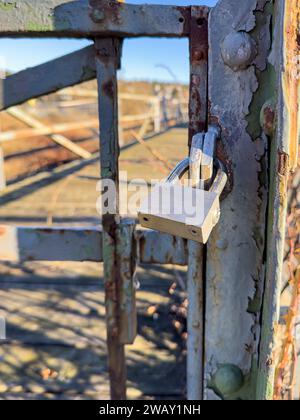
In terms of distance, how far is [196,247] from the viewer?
2.40ft

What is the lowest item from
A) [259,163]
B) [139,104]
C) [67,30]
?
[259,163]

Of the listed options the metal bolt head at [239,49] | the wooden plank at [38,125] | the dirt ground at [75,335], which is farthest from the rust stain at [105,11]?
the wooden plank at [38,125]

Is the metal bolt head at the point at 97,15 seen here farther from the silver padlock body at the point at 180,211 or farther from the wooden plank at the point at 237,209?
the silver padlock body at the point at 180,211

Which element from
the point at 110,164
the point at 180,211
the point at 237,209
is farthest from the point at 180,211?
the point at 110,164

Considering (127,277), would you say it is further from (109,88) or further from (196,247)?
(109,88)

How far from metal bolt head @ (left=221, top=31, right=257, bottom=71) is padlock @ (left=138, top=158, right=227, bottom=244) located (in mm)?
243

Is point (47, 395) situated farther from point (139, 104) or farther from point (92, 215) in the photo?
point (139, 104)

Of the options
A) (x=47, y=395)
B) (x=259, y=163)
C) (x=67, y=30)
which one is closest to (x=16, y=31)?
(x=67, y=30)

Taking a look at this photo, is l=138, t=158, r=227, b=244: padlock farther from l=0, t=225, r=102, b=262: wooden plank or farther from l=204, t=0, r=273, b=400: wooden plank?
l=0, t=225, r=102, b=262: wooden plank

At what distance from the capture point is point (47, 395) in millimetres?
1392

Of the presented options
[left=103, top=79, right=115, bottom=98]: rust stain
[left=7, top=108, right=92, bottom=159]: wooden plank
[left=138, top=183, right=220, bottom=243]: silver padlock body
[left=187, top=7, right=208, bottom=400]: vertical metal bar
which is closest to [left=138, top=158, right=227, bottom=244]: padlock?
[left=138, top=183, right=220, bottom=243]: silver padlock body

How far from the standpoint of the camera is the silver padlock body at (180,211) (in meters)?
0.48

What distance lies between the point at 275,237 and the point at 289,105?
19cm

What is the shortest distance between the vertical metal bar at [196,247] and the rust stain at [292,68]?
0.19 metres
